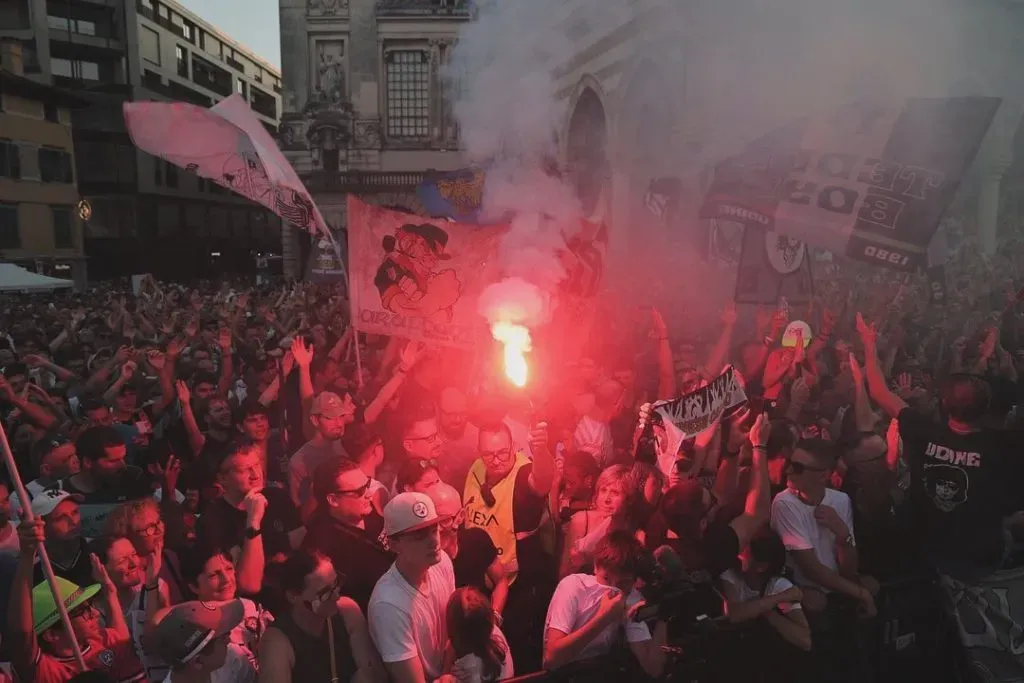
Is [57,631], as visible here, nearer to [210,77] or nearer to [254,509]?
[254,509]

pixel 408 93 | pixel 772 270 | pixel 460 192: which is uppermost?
pixel 408 93

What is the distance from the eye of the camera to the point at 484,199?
9547 mm

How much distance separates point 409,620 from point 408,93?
3916 centimetres

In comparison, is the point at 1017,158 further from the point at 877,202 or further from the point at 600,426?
the point at 600,426

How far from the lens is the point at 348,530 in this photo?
3945 mm

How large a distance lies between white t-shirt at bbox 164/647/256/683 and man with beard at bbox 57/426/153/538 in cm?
166

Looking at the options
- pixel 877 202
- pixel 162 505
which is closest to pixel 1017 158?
pixel 877 202

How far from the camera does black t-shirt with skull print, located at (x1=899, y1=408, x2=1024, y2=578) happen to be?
4070mm

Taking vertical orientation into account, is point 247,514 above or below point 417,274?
below

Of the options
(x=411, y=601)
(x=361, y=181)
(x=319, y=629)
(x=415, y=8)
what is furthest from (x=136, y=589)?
(x=361, y=181)

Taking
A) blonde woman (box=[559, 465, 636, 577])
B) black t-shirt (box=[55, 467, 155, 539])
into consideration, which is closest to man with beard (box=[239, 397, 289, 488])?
black t-shirt (box=[55, 467, 155, 539])

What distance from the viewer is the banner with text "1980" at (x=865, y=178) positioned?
794cm

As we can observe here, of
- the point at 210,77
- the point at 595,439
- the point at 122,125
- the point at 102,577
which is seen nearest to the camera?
the point at 102,577

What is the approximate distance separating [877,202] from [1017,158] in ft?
26.6
